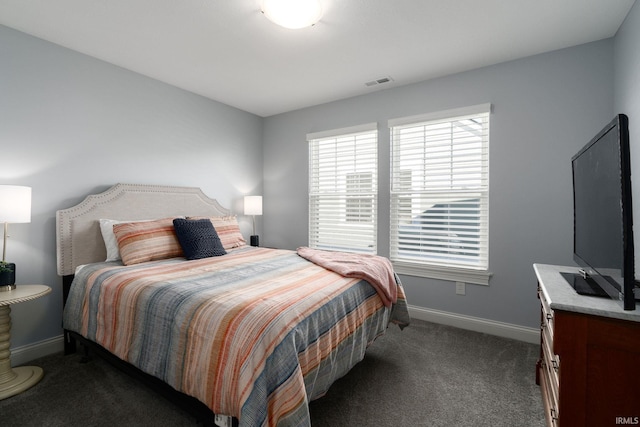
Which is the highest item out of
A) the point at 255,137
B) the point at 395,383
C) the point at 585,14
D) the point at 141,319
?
the point at 585,14

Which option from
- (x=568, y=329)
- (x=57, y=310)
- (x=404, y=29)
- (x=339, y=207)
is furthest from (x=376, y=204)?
(x=57, y=310)

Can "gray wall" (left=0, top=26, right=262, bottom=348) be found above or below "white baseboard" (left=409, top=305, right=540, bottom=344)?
above

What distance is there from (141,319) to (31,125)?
194 cm

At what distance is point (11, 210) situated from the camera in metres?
2.03

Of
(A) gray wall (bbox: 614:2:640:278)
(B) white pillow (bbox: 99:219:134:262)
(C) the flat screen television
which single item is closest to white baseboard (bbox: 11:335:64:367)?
(B) white pillow (bbox: 99:219:134:262)

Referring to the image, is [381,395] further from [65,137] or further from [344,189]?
[65,137]

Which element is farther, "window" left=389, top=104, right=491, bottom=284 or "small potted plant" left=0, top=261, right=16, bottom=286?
"window" left=389, top=104, right=491, bottom=284

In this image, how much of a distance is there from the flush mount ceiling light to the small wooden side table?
2473 millimetres

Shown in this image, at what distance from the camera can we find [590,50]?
8.23ft

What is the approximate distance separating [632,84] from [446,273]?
2018 mm

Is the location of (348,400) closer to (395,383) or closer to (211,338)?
(395,383)

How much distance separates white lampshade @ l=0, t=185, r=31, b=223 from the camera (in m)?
2.00

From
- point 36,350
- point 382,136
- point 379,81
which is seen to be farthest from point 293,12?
point 36,350

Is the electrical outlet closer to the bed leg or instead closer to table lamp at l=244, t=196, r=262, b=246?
the bed leg
